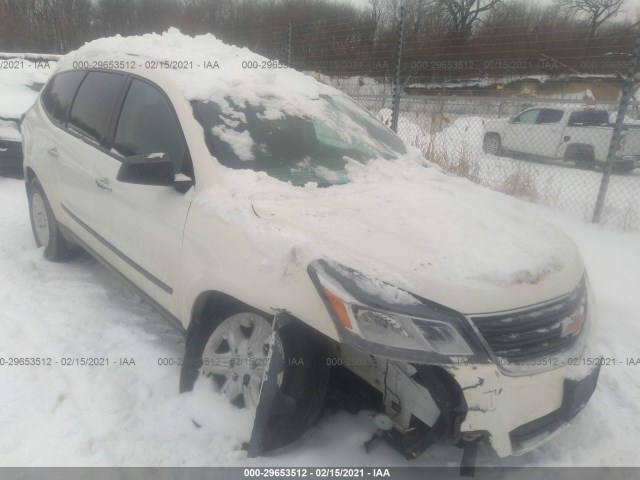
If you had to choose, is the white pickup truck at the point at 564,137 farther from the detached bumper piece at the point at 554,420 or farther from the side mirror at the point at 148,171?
the side mirror at the point at 148,171

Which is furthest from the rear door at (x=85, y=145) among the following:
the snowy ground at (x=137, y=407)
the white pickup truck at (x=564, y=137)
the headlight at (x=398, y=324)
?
the white pickup truck at (x=564, y=137)

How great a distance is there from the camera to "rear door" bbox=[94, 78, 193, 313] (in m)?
2.50

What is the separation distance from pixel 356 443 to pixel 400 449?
244 millimetres

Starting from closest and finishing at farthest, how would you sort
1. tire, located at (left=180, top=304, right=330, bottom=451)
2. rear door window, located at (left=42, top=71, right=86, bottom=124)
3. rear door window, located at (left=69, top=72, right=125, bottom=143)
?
tire, located at (left=180, top=304, right=330, bottom=451), rear door window, located at (left=69, top=72, right=125, bottom=143), rear door window, located at (left=42, top=71, right=86, bottom=124)

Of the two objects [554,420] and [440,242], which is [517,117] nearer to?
[440,242]

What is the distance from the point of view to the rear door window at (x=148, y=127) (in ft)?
8.57

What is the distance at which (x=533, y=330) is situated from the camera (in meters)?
1.90

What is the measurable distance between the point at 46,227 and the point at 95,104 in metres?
1.42

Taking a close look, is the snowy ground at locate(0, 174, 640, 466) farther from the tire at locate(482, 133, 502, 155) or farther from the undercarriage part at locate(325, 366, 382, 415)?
the tire at locate(482, 133, 502, 155)

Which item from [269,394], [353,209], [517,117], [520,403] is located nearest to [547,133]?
[517,117]

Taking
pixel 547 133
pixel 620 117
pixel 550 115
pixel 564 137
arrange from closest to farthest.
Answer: pixel 620 117, pixel 564 137, pixel 547 133, pixel 550 115

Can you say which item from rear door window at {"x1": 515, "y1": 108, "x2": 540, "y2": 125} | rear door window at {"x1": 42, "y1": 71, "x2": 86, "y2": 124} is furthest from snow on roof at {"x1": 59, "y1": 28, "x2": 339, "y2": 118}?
rear door window at {"x1": 515, "y1": 108, "x2": 540, "y2": 125}

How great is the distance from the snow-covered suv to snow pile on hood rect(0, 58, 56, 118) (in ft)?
14.6

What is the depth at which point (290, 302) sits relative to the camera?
6.29ft
